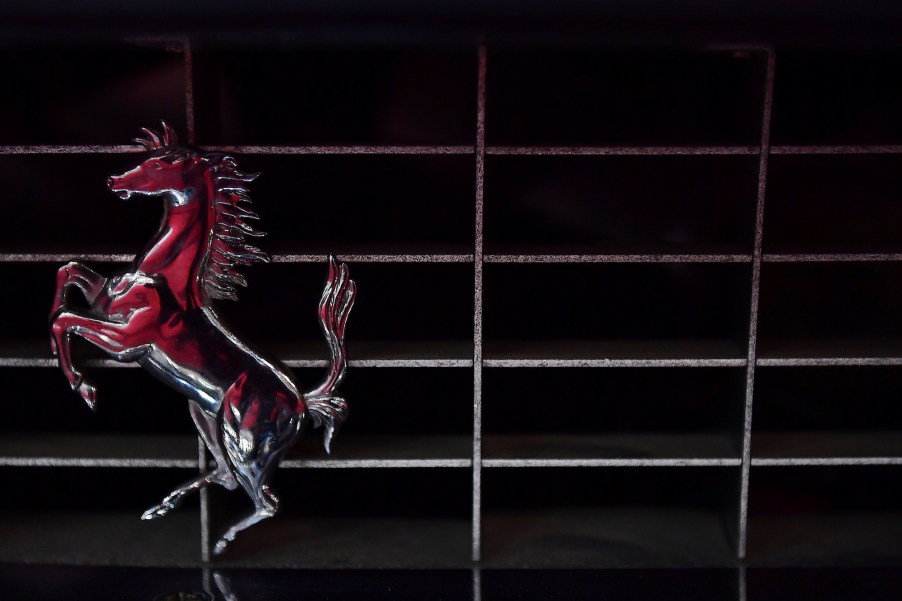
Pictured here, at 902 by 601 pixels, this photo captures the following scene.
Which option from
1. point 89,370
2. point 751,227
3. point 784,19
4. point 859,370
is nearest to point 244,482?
point 89,370

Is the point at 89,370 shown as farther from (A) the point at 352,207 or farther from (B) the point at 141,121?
(A) the point at 352,207

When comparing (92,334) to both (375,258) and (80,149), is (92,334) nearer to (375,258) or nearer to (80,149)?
(80,149)

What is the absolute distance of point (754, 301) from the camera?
245cm

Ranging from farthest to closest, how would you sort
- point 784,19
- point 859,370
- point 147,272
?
point 859,370 → point 147,272 → point 784,19

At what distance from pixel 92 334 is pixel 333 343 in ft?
2.15

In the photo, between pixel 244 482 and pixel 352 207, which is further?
pixel 352 207

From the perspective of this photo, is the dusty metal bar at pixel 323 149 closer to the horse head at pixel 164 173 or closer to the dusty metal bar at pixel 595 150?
the horse head at pixel 164 173

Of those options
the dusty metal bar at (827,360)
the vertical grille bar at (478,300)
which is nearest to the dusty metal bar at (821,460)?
the dusty metal bar at (827,360)

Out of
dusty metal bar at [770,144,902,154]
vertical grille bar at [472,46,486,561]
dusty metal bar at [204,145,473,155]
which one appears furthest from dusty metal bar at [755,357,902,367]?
dusty metal bar at [204,145,473,155]

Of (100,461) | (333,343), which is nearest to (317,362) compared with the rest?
(333,343)

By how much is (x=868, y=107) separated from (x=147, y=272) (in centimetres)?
232

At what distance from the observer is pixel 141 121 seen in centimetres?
265

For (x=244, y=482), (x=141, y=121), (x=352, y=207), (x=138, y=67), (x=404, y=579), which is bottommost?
(x=404, y=579)

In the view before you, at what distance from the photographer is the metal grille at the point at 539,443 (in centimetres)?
242
